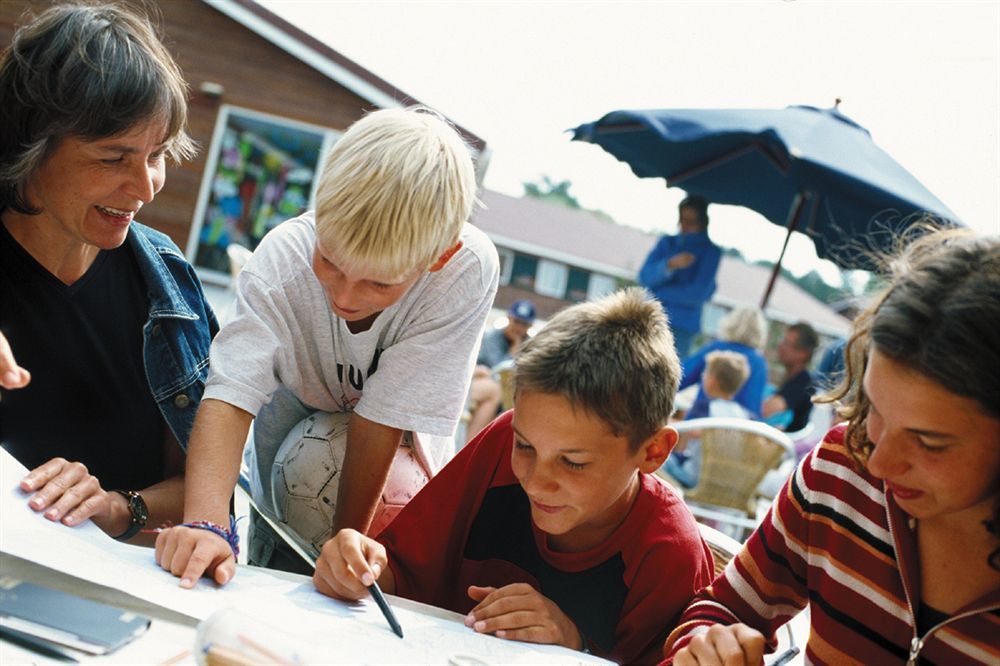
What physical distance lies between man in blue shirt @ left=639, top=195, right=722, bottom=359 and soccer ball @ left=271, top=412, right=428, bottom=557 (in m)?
4.61

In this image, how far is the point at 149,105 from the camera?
1.65 m

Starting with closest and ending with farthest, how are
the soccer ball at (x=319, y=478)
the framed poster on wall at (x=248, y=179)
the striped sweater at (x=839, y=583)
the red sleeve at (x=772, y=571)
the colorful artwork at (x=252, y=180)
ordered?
the striped sweater at (x=839, y=583) → the red sleeve at (x=772, y=571) → the soccer ball at (x=319, y=478) → the framed poster on wall at (x=248, y=179) → the colorful artwork at (x=252, y=180)

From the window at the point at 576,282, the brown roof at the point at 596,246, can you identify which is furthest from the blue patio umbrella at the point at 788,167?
the window at the point at 576,282

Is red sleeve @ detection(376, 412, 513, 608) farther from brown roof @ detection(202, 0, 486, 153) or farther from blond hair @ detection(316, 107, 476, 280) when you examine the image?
brown roof @ detection(202, 0, 486, 153)

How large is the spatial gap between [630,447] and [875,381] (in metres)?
0.51

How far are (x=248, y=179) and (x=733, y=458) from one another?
8596 millimetres

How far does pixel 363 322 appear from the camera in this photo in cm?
176

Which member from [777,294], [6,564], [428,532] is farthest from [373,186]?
[777,294]

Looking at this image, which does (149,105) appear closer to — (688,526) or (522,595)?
(522,595)

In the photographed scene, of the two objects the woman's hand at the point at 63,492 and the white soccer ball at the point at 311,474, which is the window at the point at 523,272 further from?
the woman's hand at the point at 63,492

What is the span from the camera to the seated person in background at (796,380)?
5.98m

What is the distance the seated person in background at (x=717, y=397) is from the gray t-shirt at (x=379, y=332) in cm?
273

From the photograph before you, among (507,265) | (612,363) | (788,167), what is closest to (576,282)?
(507,265)

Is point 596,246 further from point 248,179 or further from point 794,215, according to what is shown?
point 794,215
